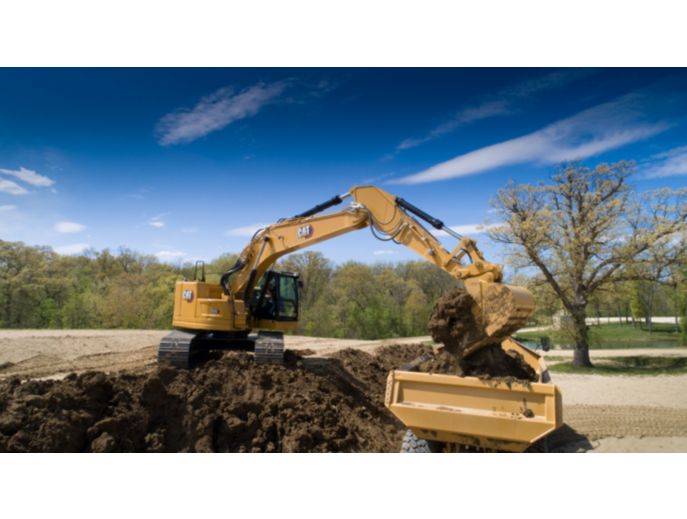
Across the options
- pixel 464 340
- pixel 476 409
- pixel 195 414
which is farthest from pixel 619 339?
pixel 195 414

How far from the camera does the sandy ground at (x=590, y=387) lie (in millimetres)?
6289

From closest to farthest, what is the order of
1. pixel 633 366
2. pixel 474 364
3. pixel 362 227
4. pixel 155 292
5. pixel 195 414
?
pixel 474 364, pixel 195 414, pixel 362 227, pixel 633 366, pixel 155 292

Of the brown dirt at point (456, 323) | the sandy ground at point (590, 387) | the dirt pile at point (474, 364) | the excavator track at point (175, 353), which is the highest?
the brown dirt at point (456, 323)

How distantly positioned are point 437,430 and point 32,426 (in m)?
4.55

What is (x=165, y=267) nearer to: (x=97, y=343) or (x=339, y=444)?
(x=97, y=343)

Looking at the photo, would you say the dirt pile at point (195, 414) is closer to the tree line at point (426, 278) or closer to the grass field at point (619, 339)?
the tree line at point (426, 278)

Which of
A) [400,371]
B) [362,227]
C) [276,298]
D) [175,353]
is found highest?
[362,227]

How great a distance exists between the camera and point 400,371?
4.21 m

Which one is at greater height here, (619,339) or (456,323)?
(456,323)

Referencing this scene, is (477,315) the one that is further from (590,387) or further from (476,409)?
(590,387)

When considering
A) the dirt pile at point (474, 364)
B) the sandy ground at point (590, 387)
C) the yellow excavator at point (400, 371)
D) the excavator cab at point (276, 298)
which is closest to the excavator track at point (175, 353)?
the yellow excavator at point (400, 371)

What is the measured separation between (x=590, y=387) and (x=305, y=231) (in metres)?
7.86

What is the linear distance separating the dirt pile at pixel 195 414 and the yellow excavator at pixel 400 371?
116cm

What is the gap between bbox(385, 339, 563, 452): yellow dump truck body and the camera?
364cm
